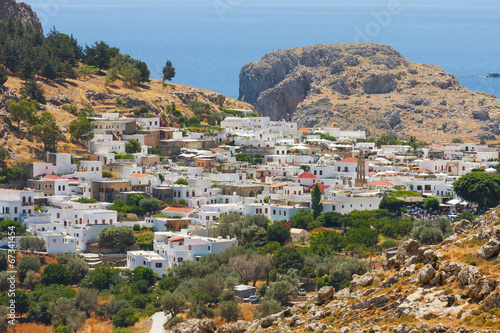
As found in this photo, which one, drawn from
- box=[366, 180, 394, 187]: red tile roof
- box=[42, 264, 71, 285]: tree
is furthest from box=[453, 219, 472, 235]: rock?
box=[366, 180, 394, 187]: red tile roof

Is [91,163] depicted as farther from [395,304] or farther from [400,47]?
[400,47]

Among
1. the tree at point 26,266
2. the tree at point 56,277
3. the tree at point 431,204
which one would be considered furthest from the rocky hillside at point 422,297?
the tree at point 431,204

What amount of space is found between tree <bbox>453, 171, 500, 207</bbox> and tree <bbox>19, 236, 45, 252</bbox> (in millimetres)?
25428

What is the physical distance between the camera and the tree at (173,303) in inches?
1958

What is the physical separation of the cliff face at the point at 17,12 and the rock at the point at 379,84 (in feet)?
140

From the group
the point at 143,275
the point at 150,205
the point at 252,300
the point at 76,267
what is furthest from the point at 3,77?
the point at 252,300

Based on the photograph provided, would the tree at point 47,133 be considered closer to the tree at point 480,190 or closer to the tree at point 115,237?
the tree at point 115,237

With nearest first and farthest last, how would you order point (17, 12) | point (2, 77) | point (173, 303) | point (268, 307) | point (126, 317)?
point (268, 307) → point (173, 303) → point (126, 317) → point (2, 77) → point (17, 12)

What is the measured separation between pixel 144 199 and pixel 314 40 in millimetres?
117468

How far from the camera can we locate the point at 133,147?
81375mm

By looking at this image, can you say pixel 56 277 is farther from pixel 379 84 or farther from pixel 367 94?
pixel 379 84

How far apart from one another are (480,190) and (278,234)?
13314mm

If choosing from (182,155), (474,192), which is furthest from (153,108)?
(474,192)

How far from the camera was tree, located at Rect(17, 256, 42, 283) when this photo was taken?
186ft
